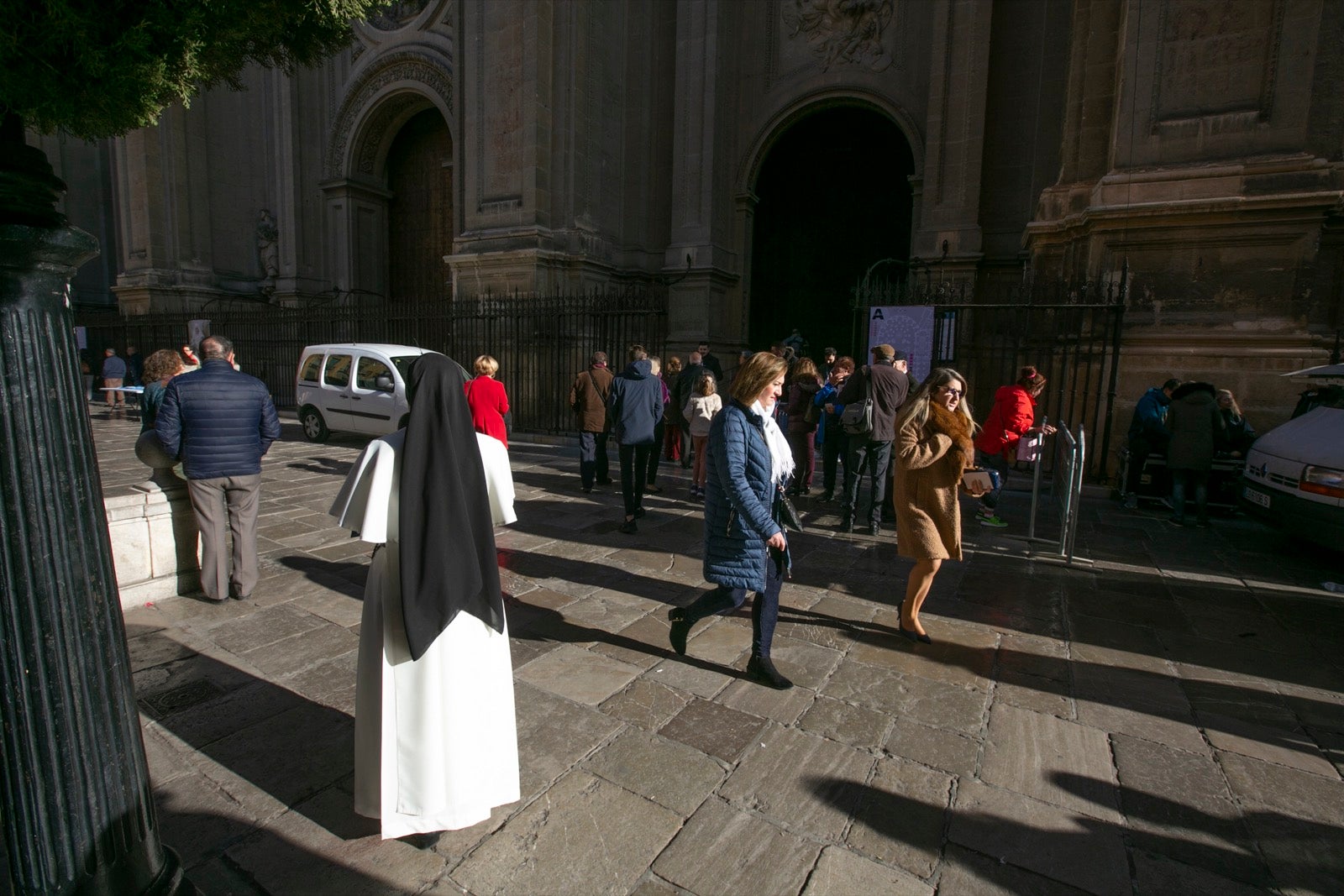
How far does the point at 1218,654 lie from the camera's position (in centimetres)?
416

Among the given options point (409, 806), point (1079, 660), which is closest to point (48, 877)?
point (409, 806)

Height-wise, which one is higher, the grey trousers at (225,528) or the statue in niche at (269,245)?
the statue in niche at (269,245)

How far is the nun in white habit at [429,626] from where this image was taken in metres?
2.21

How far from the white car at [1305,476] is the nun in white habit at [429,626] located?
686 cm

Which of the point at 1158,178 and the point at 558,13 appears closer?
the point at 1158,178

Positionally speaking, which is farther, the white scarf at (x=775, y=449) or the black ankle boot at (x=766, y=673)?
the black ankle boot at (x=766, y=673)

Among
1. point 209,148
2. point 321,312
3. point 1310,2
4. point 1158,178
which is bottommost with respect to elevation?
point 321,312

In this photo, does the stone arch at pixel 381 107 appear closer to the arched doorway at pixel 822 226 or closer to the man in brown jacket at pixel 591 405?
the arched doorway at pixel 822 226

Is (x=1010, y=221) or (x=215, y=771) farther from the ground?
(x=1010, y=221)

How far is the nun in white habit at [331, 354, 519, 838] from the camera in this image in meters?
2.21

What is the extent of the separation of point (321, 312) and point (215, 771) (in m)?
14.9

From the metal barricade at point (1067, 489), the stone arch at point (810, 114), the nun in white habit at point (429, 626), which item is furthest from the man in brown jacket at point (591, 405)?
the stone arch at point (810, 114)

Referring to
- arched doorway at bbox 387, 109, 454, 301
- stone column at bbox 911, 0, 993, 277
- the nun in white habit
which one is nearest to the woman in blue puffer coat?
the nun in white habit

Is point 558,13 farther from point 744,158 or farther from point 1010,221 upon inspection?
point 1010,221
